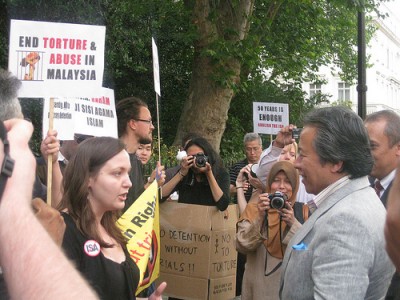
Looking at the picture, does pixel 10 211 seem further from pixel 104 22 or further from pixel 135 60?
pixel 135 60

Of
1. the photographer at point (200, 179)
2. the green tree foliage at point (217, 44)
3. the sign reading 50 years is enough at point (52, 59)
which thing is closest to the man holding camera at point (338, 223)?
the sign reading 50 years is enough at point (52, 59)

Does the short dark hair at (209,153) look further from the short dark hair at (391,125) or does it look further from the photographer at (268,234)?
the short dark hair at (391,125)

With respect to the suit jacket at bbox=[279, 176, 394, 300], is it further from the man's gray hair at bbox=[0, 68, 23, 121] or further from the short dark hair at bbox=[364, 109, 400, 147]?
the short dark hair at bbox=[364, 109, 400, 147]

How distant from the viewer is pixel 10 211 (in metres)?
1.35

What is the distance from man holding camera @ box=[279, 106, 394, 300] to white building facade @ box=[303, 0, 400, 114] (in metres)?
68.2

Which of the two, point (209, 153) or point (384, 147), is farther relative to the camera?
point (209, 153)

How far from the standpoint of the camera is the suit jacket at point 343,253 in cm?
286

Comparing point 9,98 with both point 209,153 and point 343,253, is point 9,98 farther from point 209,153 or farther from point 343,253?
point 209,153

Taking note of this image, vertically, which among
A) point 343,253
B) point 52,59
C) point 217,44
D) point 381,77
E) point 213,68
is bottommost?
point 343,253

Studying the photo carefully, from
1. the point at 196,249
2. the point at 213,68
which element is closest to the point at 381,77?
the point at 213,68

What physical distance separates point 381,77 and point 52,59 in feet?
269

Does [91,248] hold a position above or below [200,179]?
below

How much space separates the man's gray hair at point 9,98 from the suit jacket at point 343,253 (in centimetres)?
133

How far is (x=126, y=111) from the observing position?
5.80m
